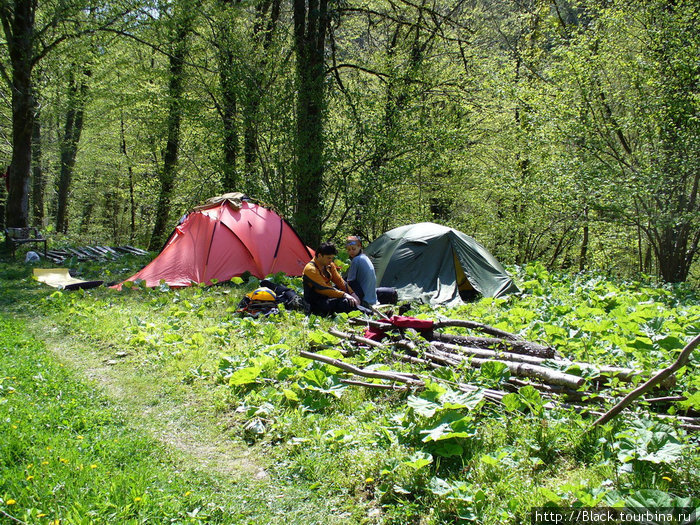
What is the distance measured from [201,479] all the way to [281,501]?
22.1 inches

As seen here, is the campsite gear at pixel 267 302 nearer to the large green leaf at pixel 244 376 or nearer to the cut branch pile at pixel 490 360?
the cut branch pile at pixel 490 360

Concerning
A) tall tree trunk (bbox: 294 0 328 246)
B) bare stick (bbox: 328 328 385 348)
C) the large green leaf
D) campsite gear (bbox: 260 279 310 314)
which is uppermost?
tall tree trunk (bbox: 294 0 328 246)

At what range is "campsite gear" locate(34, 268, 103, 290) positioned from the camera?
27.9ft

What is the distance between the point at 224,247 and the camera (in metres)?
9.38

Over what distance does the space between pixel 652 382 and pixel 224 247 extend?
8065 millimetres

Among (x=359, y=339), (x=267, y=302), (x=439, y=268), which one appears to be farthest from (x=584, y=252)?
(x=359, y=339)

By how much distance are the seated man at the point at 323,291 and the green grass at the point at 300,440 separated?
1.18m

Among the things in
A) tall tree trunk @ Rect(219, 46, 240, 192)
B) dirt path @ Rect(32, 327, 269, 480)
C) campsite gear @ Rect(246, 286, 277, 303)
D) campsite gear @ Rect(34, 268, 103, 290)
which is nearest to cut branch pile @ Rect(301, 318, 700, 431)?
dirt path @ Rect(32, 327, 269, 480)

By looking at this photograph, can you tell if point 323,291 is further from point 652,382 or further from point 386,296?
point 652,382

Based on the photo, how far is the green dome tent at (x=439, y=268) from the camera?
8273 mm

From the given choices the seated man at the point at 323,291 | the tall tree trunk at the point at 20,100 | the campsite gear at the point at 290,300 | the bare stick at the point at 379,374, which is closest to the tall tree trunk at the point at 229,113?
the tall tree trunk at the point at 20,100

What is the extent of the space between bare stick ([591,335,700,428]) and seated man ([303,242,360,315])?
4.04 meters

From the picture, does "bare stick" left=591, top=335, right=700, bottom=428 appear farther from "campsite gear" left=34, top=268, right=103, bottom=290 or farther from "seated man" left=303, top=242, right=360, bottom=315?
"campsite gear" left=34, top=268, right=103, bottom=290

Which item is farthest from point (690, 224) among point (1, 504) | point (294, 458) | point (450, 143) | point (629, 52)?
point (1, 504)
